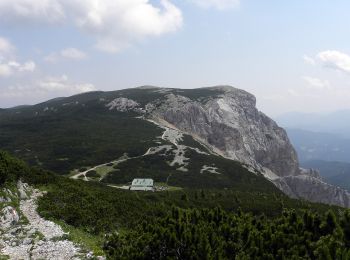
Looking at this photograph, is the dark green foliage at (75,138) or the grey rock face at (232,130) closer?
the dark green foliage at (75,138)

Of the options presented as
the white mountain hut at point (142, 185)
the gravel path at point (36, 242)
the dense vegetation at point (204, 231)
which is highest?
the dense vegetation at point (204, 231)

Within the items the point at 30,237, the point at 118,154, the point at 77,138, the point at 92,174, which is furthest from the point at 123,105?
the point at 30,237

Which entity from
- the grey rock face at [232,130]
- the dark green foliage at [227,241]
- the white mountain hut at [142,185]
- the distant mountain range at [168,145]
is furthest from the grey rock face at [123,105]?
the dark green foliage at [227,241]

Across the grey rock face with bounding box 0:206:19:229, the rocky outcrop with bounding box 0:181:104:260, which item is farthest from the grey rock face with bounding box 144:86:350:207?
the grey rock face with bounding box 0:206:19:229

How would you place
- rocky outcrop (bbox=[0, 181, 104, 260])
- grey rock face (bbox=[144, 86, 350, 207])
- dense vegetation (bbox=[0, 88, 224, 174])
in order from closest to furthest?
rocky outcrop (bbox=[0, 181, 104, 260]) < dense vegetation (bbox=[0, 88, 224, 174]) < grey rock face (bbox=[144, 86, 350, 207])

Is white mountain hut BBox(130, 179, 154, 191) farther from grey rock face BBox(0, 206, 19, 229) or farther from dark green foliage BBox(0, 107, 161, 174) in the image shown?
grey rock face BBox(0, 206, 19, 229)

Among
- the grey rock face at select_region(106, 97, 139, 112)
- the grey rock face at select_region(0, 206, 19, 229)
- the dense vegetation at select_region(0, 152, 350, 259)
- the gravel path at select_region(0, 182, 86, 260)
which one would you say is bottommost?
the gravel path at select_region(0, 182, 86, 260)

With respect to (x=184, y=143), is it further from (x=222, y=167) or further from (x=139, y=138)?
(x=222, y=167)

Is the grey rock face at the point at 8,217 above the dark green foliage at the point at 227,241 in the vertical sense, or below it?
below

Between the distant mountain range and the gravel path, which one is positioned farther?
the distant mountain range

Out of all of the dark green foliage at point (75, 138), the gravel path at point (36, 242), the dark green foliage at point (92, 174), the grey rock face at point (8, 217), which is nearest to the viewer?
the gravel path at point (36, 242)

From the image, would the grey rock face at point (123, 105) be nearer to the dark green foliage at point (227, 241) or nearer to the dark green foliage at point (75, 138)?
the dark green foliage at point (75, 138)
